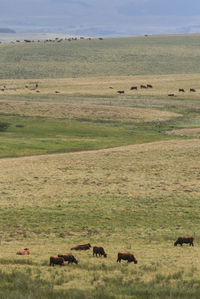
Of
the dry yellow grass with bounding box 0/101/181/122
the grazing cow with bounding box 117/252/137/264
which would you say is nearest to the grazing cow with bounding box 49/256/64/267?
the grazing cow with bounding box 117/252/137/264

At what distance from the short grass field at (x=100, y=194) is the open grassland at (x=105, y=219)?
7cm

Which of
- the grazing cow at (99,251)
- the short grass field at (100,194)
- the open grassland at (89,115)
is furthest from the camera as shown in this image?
the open grassland at (89,115)

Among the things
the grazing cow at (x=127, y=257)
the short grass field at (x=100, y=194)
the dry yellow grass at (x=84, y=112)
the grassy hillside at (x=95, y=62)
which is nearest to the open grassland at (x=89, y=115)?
the dry yellow grass at (x=84, y=112)

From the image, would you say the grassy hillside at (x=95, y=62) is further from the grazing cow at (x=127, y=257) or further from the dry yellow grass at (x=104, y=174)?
the grazing cow at (x=127, y=257)

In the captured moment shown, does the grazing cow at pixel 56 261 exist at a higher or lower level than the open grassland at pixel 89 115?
lower

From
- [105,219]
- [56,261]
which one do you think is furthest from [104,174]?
[56,261]

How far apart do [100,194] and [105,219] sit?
6.72 metres

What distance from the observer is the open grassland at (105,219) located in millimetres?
18500

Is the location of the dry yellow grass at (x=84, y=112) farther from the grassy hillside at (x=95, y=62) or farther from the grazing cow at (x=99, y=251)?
the grassy hillside at (x=95, y=62)

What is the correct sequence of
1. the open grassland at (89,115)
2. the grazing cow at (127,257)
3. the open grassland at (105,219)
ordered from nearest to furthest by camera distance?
the open grassland at (105,219), the grazing cow at (127,257), the open grassland at (89,115)

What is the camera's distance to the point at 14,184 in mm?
43688

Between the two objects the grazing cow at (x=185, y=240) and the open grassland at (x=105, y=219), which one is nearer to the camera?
the open grassland at (x=105, y=219)

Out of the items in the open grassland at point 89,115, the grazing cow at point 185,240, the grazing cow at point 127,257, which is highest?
the open grassland at point 89,115

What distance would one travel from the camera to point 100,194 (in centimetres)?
4072
